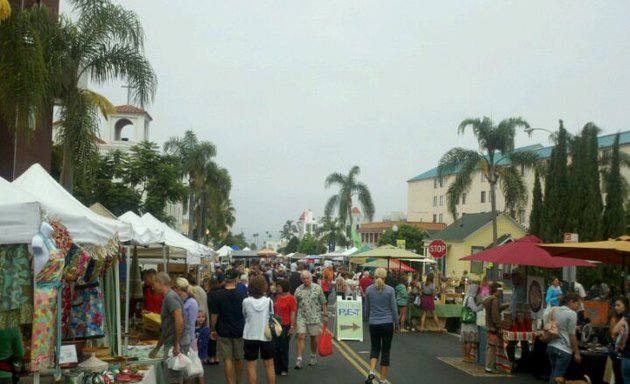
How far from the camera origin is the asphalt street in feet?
41.4

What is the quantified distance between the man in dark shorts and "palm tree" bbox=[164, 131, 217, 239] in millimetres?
50542

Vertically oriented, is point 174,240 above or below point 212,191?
below

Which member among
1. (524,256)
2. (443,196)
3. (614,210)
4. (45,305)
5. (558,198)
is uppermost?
(443,196)

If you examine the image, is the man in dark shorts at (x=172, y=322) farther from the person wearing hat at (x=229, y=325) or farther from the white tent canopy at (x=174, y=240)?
the white tent canopy at (x=174, y=240)

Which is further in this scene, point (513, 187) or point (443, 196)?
point (443, 196)

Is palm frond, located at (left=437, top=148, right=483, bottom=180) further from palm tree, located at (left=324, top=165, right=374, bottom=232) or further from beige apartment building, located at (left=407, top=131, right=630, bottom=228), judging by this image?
beige apartment building, located at (left=407, top=131, right=630, bottom=228)

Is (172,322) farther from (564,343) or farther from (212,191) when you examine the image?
(212,191)

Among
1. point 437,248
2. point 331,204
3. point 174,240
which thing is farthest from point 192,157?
point 174,240

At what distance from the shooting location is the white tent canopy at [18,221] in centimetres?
707

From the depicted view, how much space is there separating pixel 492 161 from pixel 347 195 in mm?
29287

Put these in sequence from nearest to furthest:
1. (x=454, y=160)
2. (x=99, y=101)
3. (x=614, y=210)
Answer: (x=99, y=101), (x=614, y=210), (x=454, y=160)

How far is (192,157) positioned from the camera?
197ft

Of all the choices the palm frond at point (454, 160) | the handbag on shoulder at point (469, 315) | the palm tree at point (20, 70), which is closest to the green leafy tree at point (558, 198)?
the palm frond at point (454, 160)

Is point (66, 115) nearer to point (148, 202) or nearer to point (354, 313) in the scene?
point (354, 313)
